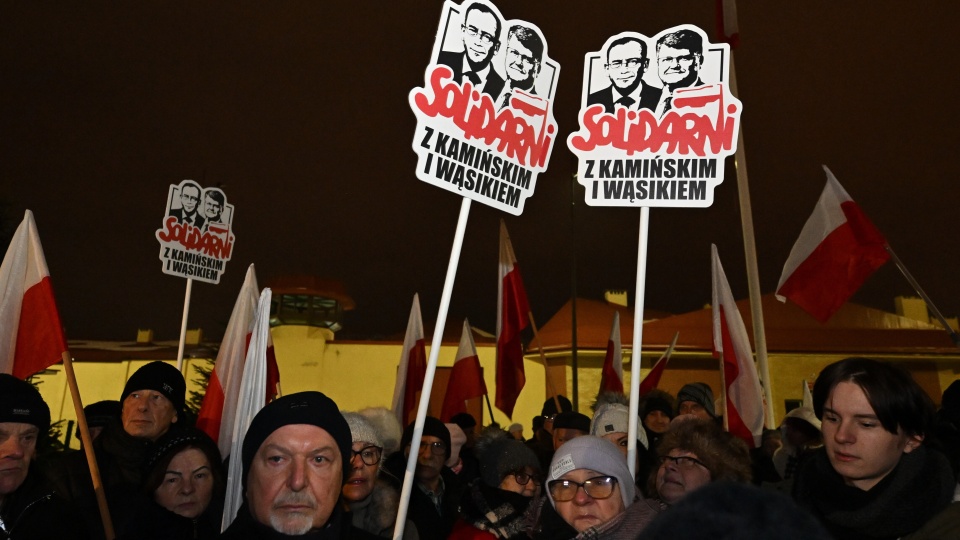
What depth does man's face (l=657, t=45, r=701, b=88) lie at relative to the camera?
4773 millimetres

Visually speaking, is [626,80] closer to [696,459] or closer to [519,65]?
[519,65]

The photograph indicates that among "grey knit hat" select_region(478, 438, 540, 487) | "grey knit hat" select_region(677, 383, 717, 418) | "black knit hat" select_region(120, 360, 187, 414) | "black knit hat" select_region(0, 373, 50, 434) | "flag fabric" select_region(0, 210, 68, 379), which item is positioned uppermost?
"flag fabric" select_region(0, 210, 68, 379)

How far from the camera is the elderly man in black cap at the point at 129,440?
463cm

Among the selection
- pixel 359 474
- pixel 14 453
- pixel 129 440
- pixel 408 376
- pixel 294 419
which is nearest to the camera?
pixel 294 419

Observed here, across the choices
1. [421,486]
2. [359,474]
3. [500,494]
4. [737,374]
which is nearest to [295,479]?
[359,474]

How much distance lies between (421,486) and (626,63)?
3071mm

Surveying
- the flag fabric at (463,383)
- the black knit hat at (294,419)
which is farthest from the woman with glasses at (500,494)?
the flag fabric at (463,383)

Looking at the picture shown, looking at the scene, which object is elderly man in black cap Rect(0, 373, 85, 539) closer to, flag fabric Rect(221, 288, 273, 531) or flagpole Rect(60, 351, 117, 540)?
flagpole Rect(60, 351, 117, 540)

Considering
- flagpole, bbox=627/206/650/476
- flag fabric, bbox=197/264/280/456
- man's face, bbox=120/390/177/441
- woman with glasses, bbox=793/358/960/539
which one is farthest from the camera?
flag fabric, bbox=197/264/280/456

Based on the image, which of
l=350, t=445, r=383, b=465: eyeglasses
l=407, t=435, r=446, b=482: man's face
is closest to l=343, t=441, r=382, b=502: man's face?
l=350, t=445, r=383, b=465: eyeglasses

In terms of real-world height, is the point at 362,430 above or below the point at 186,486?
above

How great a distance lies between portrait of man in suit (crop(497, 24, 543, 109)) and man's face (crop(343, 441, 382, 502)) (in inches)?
83.0

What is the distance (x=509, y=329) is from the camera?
25.8 ft

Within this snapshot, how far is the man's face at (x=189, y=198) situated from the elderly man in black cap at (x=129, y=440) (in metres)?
3.64
